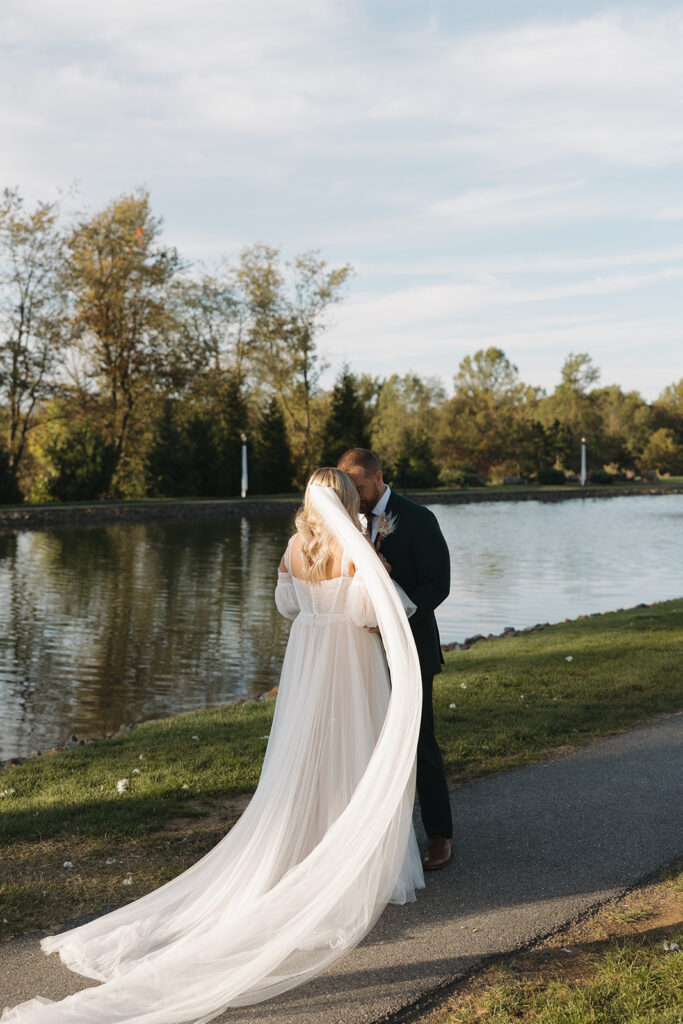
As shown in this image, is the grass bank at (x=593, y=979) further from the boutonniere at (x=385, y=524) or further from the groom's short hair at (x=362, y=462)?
the groom's short hair at (x=362, y=462)

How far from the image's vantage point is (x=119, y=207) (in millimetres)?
50000

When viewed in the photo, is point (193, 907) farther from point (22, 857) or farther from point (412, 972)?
point (22, 857)

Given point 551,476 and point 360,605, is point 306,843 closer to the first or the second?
point 360,605

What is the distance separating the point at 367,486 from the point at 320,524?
0.52 m

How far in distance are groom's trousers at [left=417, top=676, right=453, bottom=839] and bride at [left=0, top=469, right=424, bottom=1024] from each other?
40cm

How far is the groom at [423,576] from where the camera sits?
182 inches

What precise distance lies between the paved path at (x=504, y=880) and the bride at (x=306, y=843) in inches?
4.2

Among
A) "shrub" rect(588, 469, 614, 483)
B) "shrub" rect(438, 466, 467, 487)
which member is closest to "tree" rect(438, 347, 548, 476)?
"shrub" rect(588, 469, 614, 483)

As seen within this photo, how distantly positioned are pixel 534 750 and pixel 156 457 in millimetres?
46939

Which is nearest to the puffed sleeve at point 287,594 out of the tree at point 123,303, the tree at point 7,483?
the tree at point 7,483

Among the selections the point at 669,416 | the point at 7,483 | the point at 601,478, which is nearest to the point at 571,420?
the point at 601,478

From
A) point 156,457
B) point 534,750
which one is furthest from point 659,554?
point 156,457

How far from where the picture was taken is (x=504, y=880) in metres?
4.52

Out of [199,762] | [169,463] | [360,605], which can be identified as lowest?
[199,762]
